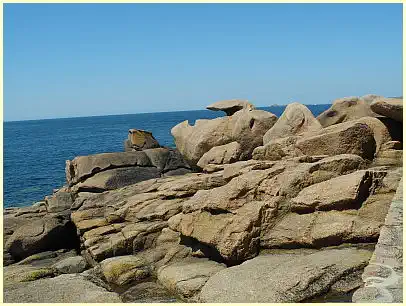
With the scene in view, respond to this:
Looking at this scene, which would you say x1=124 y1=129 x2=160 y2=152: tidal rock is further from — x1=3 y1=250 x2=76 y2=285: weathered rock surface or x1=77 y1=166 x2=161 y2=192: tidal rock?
x1=3 y1=250 x2=76 y2=285: weathered rock surface

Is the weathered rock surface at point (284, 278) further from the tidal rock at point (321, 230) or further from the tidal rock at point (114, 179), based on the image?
the tidal rock at point (114, 179)

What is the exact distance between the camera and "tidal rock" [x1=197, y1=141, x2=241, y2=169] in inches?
1012

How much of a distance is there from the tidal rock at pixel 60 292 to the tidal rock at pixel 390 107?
44.4 ft

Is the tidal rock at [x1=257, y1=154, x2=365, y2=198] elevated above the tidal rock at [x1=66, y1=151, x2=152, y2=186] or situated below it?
above

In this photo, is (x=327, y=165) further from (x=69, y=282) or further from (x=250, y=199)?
(x=69, y=282)

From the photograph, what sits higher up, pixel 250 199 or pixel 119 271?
pixel 250 199

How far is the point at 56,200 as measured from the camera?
1102 inches

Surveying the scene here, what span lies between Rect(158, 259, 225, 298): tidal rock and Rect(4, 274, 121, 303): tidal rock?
5.26 feet

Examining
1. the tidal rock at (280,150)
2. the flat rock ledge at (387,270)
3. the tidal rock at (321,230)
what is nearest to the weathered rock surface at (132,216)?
the tidal rock at (280,150)

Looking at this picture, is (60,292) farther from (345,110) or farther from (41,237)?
(345,110)

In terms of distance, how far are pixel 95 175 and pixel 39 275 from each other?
1157 centimetres

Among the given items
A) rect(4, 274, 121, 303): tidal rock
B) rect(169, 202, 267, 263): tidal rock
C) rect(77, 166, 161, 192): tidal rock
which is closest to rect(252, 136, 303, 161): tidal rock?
rect(169, 202, 267, 263): tidal rock

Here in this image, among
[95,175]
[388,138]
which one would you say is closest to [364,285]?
[388,138]

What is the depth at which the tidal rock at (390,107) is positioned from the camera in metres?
19.8
